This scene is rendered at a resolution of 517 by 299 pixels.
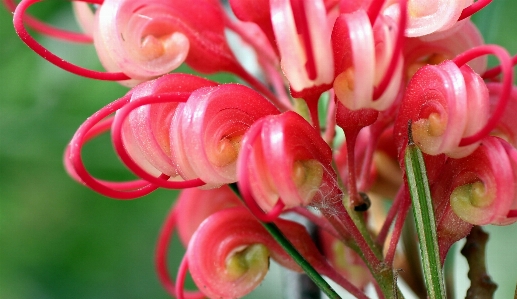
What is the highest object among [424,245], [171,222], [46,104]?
[424,245]

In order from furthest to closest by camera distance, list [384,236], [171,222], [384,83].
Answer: [171,222]
[384,236]
[384,83]

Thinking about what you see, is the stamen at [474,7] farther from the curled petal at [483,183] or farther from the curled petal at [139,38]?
the curled petal at [139,38]

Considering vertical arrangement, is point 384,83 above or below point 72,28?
above

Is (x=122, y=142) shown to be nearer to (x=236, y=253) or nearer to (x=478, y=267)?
(x=236, y=253)

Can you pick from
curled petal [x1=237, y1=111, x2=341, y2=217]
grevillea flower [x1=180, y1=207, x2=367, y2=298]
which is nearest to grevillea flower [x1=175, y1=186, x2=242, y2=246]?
grevillea flower [x1=180, y1=207, x2=367, y2=298]

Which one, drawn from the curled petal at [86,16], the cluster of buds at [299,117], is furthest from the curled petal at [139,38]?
the curled petal at [86,16]

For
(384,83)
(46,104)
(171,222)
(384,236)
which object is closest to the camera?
(384,83)

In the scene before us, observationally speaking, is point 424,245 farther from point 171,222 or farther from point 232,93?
point 171,222

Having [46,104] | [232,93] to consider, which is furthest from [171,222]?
[46,104]
